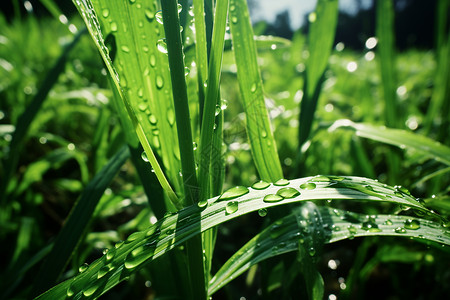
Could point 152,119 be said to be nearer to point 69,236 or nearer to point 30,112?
point 69,236

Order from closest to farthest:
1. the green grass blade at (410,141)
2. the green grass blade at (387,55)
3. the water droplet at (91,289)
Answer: the water droplet at (91,289) < the green grass blade at (410,141) < the green grass blade at (387,55)

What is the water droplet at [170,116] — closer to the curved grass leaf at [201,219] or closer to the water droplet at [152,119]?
the water droplet at [152,119]

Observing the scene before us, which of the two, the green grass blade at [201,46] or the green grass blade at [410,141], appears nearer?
the green grass blade at [201,46]

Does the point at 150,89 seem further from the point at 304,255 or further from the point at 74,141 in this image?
the point at 74,141

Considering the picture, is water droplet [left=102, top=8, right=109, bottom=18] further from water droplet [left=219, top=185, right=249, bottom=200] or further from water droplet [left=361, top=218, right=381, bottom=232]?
water droplet [left=361, top=218, right=381, bottom=232]

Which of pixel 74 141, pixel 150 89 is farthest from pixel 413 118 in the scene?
pixel 74 141

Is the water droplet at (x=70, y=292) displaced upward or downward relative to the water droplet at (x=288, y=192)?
downward

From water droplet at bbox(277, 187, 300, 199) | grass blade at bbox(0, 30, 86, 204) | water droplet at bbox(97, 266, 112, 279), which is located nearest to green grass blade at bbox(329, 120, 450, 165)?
water droplet at bbox(277, 187, 300, 199)

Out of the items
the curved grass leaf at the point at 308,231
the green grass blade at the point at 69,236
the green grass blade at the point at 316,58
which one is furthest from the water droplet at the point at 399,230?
the green grass blade at the point at 69,236
